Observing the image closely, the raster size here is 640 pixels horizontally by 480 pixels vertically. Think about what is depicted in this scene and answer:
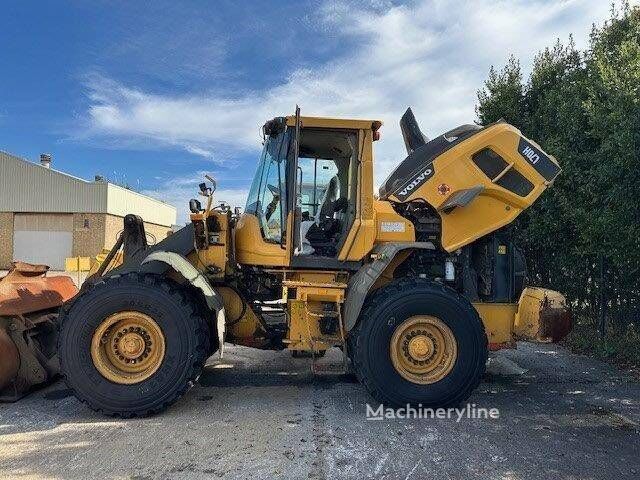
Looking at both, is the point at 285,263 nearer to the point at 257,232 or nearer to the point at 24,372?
the point at 257,232

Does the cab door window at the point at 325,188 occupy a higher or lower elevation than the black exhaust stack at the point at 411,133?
lower

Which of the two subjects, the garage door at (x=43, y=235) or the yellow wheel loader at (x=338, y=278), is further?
the garage door at (x=43, y=235)

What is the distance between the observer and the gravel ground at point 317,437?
3479 millimetres

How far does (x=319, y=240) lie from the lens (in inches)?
211

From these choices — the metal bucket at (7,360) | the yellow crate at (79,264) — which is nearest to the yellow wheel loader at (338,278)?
the metal bucket at (7,360)

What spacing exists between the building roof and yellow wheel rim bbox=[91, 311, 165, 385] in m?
27.6

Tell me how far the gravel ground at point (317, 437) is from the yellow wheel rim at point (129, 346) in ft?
1.39

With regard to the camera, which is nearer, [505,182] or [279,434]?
[279,434]

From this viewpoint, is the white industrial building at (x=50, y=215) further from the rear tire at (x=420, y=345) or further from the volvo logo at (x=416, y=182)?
the rear tire at (x=420, y=345)

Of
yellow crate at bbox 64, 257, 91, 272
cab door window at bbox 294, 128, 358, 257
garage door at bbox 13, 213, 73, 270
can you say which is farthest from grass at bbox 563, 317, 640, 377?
garage door at bbox 13, 213, 73, 270

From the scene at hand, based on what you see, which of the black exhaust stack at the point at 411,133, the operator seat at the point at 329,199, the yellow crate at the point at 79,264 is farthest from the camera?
the yellow crate at the point at 79,264

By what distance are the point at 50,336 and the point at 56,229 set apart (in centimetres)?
2776

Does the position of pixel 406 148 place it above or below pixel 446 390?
above

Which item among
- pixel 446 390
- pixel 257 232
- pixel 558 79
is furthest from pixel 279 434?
pixel 558 79
